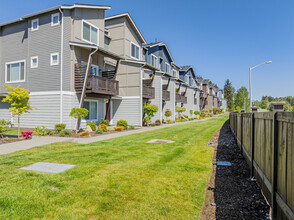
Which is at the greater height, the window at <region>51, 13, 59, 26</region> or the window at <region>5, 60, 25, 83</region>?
the window at <region>51, 13, 59, 26</region>

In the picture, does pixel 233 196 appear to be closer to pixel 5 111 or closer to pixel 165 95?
pixel 5 111

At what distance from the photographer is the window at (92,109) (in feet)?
58.7

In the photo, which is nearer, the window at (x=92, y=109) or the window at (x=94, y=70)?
the window at (x=92, y=109)

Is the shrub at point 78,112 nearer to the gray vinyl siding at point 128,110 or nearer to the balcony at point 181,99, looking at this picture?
the gray vinyl siding at point 128,110

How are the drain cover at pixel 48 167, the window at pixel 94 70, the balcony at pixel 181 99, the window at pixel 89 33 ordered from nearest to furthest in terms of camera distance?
1. the drain cover at pixel 48 167
2. the window at pixel 89 33
3. the window at pixel 94 70
4. the balcony at pixel 181 99

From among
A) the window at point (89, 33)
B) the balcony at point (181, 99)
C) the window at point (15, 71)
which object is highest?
the window at point (89, 33)

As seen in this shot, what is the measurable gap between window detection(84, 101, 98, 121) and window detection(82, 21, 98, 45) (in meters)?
5.53

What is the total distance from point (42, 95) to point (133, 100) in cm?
855

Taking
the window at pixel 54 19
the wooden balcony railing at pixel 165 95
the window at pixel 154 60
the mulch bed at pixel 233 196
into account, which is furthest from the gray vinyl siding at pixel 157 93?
the mulch bed at pixel 233 196

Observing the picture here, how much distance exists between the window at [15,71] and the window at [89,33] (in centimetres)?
629

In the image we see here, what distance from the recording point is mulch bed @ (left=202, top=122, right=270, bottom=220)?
11.4 feet

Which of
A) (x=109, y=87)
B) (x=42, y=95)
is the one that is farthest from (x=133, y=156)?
(x=42, y=95)

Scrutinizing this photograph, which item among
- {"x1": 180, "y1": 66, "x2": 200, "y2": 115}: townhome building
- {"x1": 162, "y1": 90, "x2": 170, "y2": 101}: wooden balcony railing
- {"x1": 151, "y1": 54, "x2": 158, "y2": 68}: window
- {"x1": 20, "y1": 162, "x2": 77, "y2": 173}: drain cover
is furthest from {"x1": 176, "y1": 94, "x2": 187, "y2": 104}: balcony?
{"x1": 20, "y1": 162, "x2": 77, "y2": 173}: drain cover

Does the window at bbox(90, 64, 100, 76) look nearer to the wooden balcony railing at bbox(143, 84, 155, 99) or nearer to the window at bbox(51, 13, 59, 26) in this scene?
the window at bbox(51, 13, 59, 26)
